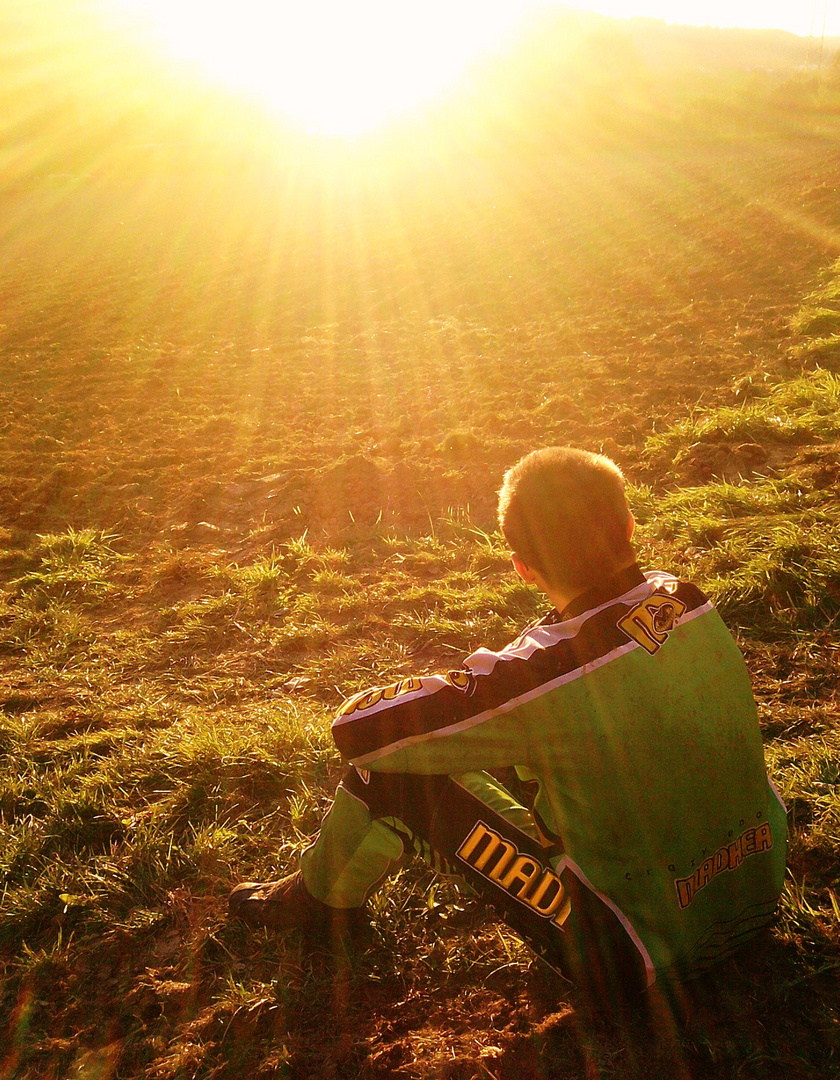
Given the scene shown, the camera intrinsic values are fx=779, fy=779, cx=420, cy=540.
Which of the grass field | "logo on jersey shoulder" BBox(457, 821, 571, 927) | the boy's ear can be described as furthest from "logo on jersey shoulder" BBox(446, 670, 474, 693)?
the grass field

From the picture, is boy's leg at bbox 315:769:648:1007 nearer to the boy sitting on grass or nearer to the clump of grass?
the boy sitting on grass

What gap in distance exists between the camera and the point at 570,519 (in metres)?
Answer: 1.93

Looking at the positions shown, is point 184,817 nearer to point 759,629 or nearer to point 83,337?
point 759,629

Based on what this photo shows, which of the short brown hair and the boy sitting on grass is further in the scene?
the short brown hair

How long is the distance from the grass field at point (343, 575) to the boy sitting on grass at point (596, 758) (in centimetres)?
39

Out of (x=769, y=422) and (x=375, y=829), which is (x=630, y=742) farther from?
(x=769, y=422)

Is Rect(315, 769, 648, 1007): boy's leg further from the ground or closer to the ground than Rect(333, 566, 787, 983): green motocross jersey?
closer to the ground

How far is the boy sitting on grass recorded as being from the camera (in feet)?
5.90

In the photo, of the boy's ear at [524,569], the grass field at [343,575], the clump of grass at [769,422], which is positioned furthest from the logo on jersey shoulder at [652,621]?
the clump of grass at [769,422]

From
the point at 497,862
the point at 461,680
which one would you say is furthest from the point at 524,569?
the point at 497,862

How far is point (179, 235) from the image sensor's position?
1536 cm

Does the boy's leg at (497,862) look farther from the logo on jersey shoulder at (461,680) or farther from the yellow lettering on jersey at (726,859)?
the logo on jersey shoulder at (461,680)

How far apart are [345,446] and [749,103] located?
21696 millimetres

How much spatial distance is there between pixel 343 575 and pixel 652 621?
300 centimetres
